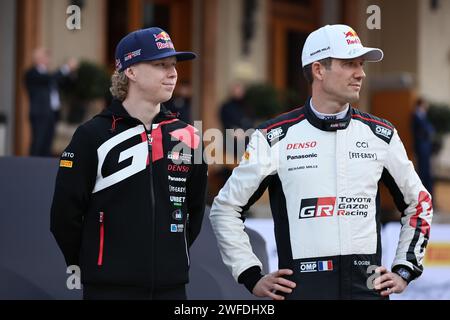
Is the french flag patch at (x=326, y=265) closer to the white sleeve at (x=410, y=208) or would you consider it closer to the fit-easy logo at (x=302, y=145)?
the white sleeve at (x=410, y=208)

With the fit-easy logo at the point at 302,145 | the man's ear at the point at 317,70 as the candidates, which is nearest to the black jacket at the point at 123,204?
the fit-easy logo at the point at 302,145

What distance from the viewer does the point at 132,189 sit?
3.59m

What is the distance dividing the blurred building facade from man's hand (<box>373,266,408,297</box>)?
953 cm

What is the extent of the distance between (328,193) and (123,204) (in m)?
0.82

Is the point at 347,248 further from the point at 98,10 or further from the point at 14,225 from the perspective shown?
the point at 98,10

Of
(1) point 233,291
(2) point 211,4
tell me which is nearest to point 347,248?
(1) point 233,291

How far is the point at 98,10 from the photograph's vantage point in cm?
1370

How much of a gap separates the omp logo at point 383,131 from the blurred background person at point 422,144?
1109 cm

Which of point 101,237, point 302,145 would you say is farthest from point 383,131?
point 101,237

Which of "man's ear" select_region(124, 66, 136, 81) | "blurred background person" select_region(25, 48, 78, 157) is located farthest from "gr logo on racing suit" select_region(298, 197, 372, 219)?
"blurred background person" select_region(25, 48, 78, 157)

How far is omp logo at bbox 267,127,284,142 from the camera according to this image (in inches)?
148

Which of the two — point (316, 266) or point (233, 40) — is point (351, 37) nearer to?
point (316, 266)

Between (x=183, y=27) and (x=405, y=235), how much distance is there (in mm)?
11747

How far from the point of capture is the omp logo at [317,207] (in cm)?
359
